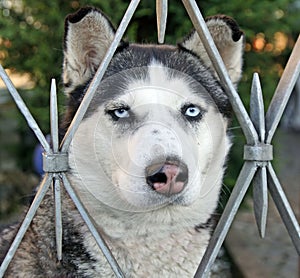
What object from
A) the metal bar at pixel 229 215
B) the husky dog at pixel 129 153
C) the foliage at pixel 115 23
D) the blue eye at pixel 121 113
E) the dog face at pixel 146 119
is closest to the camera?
the metal bar at pixel 229 215

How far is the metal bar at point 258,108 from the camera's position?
5.21 feet

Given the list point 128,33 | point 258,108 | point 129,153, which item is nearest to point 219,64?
point 258,108

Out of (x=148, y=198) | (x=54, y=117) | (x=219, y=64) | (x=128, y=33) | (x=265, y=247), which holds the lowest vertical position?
(x=265, y=247)

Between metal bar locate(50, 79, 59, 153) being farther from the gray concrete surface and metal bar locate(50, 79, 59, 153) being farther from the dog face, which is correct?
the gray concrete surface

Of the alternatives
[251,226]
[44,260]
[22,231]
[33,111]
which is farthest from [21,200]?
[22,231]

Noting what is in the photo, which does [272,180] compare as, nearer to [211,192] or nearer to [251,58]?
[211,192]

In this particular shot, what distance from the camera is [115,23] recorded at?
4.21 meters

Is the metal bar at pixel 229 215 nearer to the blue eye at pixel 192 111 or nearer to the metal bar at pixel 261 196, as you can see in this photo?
the metal bar at pixel 261 196

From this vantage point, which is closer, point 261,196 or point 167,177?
point 261,196

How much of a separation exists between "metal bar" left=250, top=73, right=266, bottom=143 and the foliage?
2539mm

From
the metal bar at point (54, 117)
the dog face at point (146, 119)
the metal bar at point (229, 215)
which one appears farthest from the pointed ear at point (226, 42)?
the metal bar at point (54, 117)

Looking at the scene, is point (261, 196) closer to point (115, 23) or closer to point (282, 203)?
point (282, 203)

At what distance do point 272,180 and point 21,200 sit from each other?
4.75m

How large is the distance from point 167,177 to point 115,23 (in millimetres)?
2521
